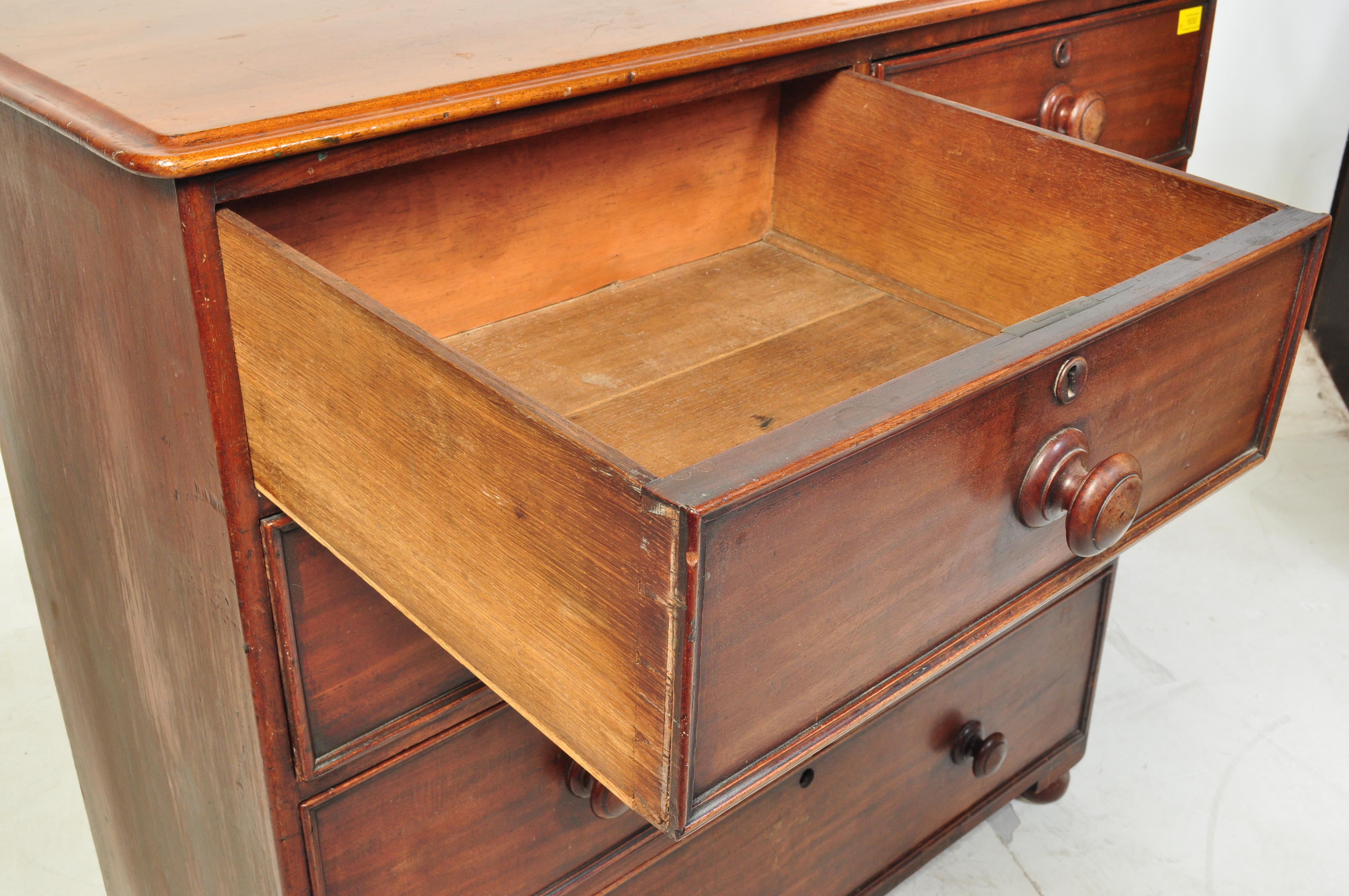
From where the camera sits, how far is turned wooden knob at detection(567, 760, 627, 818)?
1.09 meters

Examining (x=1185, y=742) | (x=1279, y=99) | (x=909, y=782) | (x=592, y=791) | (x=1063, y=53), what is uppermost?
(x=1063, y=53)

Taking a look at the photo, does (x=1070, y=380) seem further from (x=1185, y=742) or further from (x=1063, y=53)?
(x=1185, y=742)

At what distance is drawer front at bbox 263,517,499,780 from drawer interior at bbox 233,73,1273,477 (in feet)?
0.66

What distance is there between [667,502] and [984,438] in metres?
0.24

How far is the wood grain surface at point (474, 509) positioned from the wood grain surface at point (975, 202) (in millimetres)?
534

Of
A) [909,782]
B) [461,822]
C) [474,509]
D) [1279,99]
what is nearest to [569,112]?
[474,509]

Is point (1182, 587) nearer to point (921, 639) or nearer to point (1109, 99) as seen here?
point (1109, 99)

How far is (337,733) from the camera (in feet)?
3.04

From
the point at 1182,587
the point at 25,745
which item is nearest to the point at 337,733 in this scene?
the point at 25,745

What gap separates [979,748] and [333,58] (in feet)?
3.34

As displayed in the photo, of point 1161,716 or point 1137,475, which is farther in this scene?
point 1161,716

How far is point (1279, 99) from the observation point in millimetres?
2615

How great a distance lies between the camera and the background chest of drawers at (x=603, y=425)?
0.63 meters

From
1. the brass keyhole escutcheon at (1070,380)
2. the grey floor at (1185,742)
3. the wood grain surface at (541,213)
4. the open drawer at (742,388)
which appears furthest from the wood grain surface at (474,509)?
the grey floor at (1185,742)
